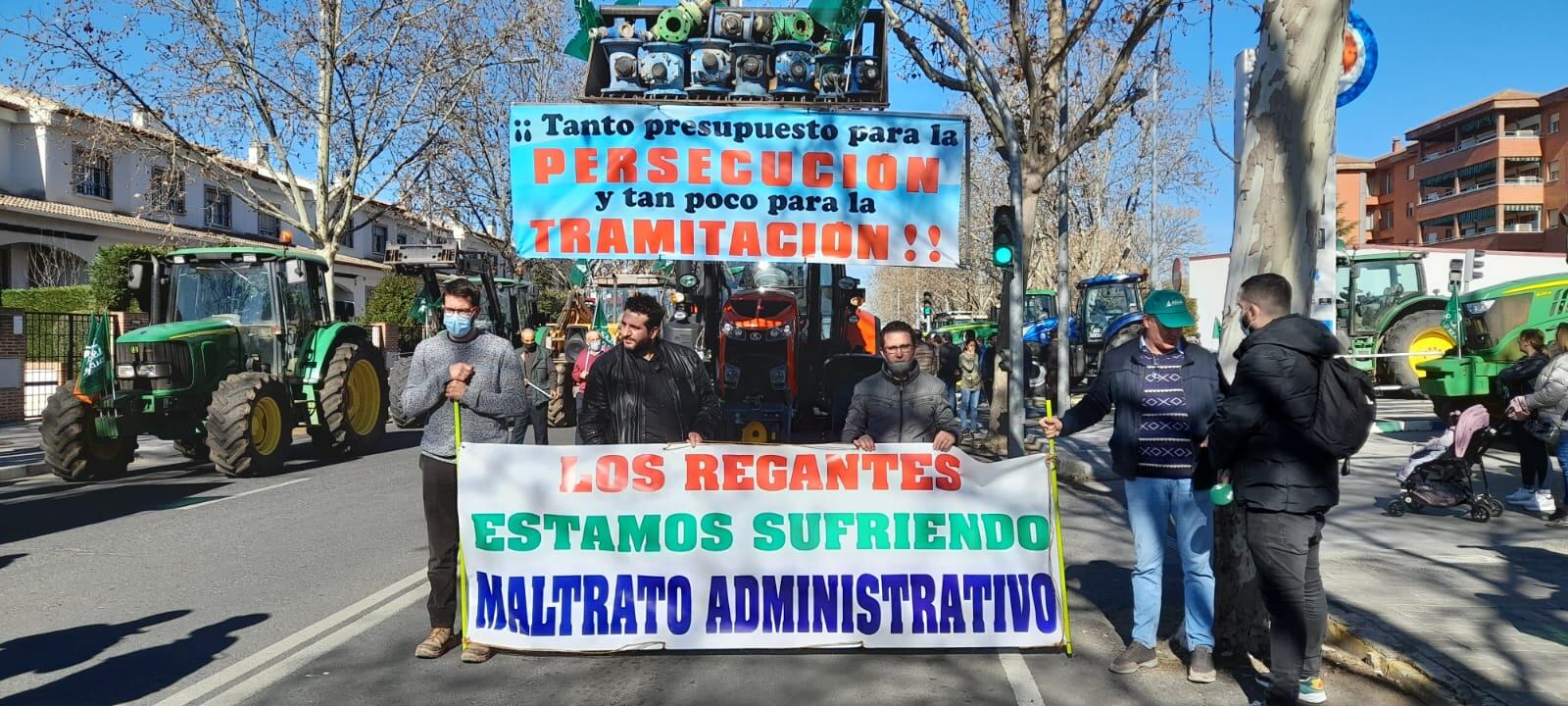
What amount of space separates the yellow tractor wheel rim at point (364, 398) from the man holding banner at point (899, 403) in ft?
36.0

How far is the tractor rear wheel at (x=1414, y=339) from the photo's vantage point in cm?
1953

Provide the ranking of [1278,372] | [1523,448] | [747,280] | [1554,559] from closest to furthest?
[1278,372] → [1554,559] → [1523,448] → [747,280]

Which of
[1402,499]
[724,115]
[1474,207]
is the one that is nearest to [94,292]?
[724,115]

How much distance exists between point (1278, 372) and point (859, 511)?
2151 mm

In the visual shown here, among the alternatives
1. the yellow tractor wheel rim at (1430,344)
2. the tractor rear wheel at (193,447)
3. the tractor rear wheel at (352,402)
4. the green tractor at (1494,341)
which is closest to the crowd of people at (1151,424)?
the green tractor at (1494,341)

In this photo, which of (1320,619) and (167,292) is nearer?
(1320,619)

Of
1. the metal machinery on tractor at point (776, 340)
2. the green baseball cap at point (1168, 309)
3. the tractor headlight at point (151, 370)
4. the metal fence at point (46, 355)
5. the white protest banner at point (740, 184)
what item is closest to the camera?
the green baseball cap at point (1168, 309)

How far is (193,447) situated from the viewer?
47.6 feet

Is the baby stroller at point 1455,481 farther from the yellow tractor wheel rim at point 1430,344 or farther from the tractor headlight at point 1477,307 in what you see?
the yellow tractor wheel rim at point 1430,344

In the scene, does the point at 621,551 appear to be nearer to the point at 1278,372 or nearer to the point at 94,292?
the point at 1278,372

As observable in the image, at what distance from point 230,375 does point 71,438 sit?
1908mm

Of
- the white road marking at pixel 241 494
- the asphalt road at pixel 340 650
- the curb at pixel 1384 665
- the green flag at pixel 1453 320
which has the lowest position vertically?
the white road marking at pixel 241 494

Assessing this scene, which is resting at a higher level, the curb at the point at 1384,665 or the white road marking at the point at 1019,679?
the curb at the point at 1384,665

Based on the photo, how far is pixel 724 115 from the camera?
6.32m
